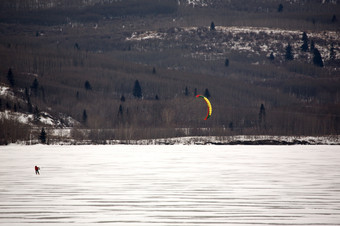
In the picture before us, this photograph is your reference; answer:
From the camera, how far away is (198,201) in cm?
3572

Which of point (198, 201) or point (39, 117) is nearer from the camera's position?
point (198, 201)

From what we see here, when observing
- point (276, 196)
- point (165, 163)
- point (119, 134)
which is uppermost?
point (276, 196)

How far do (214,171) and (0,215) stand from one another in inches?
1116

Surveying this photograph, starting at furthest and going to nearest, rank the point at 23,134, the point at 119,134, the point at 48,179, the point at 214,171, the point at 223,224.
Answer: the point at 119,134 → the point at 23,134 → the point at 214,171 → the point at 48,179 → the point at 223,224

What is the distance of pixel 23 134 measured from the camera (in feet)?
438

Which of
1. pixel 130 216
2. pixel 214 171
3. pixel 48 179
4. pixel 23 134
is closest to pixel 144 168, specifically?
pixel 214 171

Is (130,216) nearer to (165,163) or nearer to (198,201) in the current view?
(198,201)

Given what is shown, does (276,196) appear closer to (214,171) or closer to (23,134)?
(214,171)

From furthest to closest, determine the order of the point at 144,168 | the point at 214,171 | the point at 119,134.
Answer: the point at 119,134
the point at 144,168
the point at 214,171

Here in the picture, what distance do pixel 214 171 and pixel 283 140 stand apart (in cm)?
8958

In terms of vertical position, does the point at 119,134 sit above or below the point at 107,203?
below

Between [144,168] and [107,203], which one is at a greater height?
[107,203]

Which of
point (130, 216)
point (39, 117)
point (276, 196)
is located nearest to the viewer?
point (130, 216)

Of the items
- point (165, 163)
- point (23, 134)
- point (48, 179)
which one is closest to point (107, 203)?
point (48, 179)
